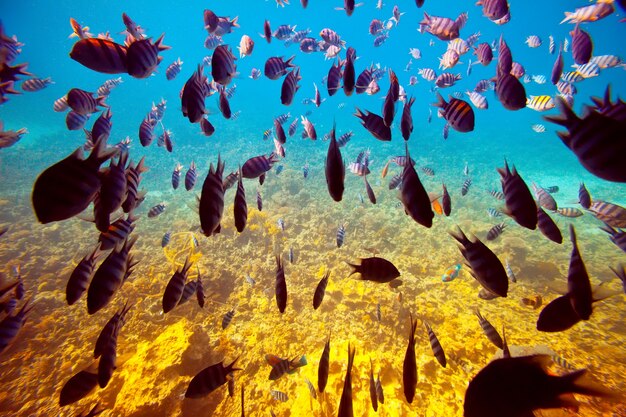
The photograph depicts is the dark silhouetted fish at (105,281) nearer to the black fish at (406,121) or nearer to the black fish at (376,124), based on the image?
the black fish at (376,124)

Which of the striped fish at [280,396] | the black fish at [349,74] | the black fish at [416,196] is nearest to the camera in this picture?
the black fish at [416,196]

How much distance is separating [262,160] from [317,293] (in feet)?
6.40

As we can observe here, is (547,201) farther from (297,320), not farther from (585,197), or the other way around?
(297,320)

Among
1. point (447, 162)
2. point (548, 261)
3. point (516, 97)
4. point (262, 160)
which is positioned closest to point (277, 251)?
point (262, 160)

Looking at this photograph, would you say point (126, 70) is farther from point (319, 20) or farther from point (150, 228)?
point (319, 20)

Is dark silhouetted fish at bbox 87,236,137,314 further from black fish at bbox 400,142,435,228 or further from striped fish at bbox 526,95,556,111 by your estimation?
striped fish at bbox 526,95,556,111

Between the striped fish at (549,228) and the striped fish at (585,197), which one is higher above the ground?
the striped fish at (585,197)

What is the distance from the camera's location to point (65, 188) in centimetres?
181

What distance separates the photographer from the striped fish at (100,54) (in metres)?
2.53

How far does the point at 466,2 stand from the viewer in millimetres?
49188

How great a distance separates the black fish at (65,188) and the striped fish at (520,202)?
329cm

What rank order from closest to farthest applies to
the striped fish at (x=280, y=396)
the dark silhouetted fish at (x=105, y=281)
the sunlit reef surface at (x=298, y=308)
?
the dark silhouetted fish at (x=105, y=281) < the striped fish at (x=280, y=396) < the sunlit reef surface at (x=298, y=308)

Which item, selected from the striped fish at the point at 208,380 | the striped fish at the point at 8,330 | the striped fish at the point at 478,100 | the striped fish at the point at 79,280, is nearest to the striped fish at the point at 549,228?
the striped fish at the point at 478,100

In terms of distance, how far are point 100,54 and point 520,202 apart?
4.29 meters
